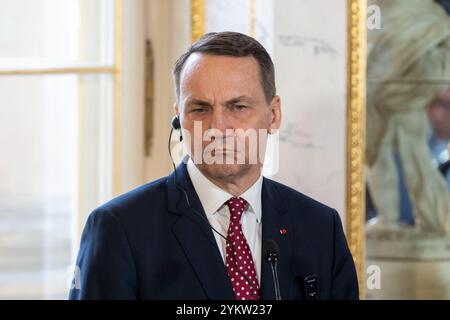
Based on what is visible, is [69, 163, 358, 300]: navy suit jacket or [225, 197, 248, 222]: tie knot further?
[225, 197, 248, 222]: tie knot

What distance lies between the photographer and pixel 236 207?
2.09m

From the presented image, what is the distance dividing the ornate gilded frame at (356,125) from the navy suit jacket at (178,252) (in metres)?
1.29

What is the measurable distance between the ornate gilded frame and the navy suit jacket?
1288mm

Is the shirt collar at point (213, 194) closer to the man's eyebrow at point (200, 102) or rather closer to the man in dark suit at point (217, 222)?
the man in dark suit at point (217, 222)

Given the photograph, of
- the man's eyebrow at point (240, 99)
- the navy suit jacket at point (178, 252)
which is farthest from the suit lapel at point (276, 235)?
the man's eyebrow at point (240, 99)

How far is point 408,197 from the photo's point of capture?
3.58 m

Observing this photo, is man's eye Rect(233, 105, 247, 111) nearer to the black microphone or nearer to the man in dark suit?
the man in dark suit

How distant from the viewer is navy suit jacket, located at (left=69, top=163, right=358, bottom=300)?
1.90 metres

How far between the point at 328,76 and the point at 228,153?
1465mm

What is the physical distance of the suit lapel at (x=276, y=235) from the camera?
6.35ft

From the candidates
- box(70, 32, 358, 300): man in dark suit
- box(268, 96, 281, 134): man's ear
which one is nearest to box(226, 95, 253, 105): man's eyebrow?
box(70, 32, 358, 300): man in dark suit

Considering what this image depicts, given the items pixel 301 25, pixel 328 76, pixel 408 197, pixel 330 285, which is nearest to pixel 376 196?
pixel 408 197

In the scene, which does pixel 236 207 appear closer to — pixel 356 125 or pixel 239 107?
pixel 239 107
